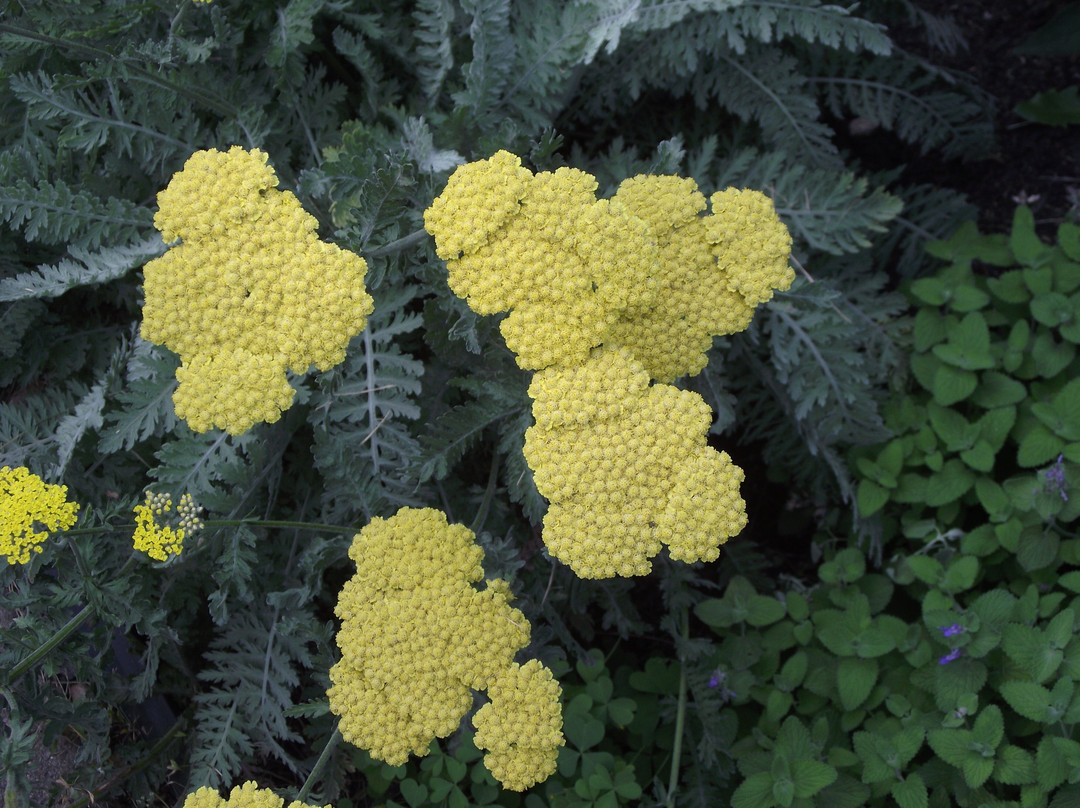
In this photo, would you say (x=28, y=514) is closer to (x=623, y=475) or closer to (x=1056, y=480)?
(x=623, y=475)

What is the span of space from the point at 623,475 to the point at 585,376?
27 cm

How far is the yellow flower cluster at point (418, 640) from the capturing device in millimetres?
2365

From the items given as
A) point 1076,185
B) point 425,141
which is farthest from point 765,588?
point 1076,185

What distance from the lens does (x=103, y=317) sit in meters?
3.63

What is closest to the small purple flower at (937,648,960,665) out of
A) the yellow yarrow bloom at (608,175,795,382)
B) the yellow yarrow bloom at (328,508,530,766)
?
the yellow yarrow bloom at (608,175,795,382)

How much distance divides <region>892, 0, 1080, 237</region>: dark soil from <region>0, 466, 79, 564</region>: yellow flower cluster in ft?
13.4

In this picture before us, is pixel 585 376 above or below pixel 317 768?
above

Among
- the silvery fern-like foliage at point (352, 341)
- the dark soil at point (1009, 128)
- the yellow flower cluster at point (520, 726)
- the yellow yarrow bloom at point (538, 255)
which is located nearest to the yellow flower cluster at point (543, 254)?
the yellow yarrow bloom at point (538, 255)

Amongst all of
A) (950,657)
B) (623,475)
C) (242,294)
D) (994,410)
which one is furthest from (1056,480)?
(242,294)

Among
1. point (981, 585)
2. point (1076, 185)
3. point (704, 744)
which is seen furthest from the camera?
point (1076, 185)

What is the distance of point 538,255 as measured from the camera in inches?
89.0

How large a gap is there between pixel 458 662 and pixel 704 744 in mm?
1199

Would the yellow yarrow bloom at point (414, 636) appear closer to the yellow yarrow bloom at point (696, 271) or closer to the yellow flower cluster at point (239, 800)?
the yellow flower cluster at point (239, 800)

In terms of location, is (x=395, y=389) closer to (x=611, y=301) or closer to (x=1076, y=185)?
(x=611, y=301)
